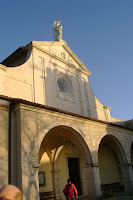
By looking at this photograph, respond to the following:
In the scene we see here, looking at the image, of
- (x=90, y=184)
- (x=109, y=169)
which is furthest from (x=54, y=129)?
(x=109, y=169)

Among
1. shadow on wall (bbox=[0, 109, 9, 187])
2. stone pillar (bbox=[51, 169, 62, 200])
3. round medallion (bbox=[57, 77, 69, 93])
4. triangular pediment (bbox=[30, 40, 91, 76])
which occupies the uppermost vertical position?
triangular pediment (bbox=[30, 40, 91, 76])

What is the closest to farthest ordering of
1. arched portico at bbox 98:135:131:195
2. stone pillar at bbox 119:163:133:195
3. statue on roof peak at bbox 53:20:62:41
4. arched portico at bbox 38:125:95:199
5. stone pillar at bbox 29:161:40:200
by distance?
stone pillar at bbox 29:161:40:200 < arched portico at bbox 38:125:95:199 < stone pillar at bbox 119:163:133:195 < arched portico at bbox 98:135:131:195 < statue on roof peak at bbox 53:20:62:41

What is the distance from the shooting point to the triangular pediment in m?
11.3

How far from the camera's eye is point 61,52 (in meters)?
12.7

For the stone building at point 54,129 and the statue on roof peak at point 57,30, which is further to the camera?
the statue on roof peak at point 57,30

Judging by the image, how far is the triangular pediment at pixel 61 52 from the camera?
37.1 feet

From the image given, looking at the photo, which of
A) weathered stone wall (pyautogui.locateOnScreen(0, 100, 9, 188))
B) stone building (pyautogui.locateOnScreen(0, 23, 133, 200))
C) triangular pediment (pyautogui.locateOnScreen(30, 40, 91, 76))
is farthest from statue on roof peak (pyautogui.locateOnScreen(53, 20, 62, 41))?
weathered stone wall (pyautogui.locateOnScreen(0, 100, 9, 188))

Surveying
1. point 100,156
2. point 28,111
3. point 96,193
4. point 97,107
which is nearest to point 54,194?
point 96,193

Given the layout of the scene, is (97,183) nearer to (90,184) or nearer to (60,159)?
(90,184)

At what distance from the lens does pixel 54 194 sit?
9.91 meters

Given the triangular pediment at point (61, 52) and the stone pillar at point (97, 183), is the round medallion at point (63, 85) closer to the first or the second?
the triangular pediment at point (61, 52)

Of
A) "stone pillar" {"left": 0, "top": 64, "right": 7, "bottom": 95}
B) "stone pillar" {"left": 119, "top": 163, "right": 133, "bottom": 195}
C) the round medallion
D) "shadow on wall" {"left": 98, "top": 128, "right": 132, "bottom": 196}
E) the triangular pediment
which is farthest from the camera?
the round medallion

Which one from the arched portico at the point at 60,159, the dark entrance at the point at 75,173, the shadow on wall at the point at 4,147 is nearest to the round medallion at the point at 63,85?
the arched portico at the point at 60,159

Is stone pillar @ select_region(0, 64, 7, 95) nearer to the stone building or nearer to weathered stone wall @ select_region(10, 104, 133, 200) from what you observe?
the stone building
